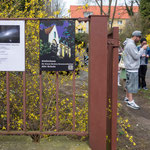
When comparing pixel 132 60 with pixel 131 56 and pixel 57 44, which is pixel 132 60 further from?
pixel 57 44

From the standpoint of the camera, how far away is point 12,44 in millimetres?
2311

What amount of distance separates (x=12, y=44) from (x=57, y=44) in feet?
1.61

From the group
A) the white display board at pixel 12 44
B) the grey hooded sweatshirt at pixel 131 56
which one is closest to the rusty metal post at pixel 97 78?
the white display board at pixel 12 44

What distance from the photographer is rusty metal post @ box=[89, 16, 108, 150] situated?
7.29 ft

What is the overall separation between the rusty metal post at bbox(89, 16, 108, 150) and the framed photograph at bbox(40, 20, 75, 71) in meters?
0.22

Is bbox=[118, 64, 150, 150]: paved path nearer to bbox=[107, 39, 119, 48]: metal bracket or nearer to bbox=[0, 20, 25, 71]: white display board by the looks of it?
bbox=[107, 39, 119, 48]: metal bracket

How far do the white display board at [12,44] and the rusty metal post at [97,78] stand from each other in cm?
75

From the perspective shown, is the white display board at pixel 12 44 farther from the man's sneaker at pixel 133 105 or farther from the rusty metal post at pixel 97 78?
the man's sneaker at pixel 133 105

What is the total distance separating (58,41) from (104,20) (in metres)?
0.53

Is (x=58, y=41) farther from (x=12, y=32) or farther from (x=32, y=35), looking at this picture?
(x=32, y=35)

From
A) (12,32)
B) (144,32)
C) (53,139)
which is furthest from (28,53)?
(144,32)

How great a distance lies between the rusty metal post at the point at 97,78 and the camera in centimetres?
222

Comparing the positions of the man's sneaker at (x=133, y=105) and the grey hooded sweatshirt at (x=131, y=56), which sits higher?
the grey hooded sweatshirt at (x=131, y=56)

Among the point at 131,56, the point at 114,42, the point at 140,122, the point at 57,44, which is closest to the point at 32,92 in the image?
the point at 57,44
